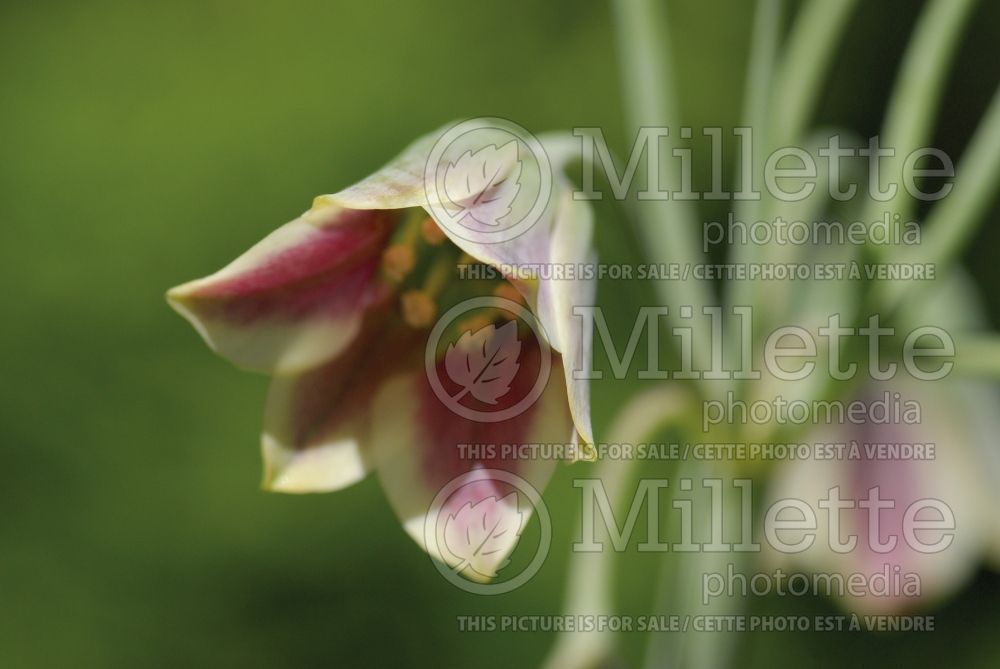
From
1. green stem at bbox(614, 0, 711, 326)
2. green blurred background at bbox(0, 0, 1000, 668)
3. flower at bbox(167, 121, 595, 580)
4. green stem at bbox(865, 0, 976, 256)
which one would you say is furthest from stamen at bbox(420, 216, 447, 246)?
green blurred background at bbox(0, 0, 1000, 668)

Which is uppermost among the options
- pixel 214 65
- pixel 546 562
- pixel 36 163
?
pixel 214 65

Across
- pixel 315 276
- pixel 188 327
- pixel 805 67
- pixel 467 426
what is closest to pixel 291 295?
pixel 315 276

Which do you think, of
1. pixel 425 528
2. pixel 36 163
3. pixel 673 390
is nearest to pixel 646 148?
pixel 673 390

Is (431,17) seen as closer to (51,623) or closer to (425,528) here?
(51,623)

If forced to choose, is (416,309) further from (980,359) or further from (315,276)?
(980,359)

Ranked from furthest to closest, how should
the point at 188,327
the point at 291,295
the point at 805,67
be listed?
the point at 188,327 → the point at 805,67 → the point at 291,295
